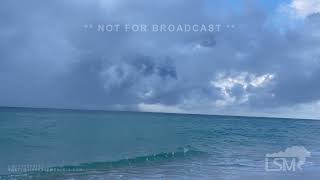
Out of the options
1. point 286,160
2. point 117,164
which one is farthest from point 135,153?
point 286,160

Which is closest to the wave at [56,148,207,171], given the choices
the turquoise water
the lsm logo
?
the turquoise water

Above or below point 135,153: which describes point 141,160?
below

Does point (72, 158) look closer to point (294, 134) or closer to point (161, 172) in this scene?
point (161, 172)

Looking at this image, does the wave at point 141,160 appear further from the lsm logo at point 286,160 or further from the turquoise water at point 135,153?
the lsm logo at point 286,160

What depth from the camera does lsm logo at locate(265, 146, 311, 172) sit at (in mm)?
5465

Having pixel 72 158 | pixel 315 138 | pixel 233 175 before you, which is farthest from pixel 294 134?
pixel 72 158

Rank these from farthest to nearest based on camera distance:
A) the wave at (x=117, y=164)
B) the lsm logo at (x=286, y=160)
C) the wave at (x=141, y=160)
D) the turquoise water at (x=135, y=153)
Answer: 1. the wave at (x=141, y=160)
2. the turquoise water at (x=135, y=153)
3. the wave at (x=117, y=164)
4. the lsm logo at (x=286, y=160)

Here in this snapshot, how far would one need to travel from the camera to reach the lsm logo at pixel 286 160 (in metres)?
5.46

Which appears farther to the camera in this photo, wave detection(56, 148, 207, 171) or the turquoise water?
wave detection(56, 148, 207, 171)

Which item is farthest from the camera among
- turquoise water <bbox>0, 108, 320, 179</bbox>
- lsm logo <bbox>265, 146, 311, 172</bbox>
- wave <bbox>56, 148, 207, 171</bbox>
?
wave <bbox>56, 148, 207, 171</bbox>

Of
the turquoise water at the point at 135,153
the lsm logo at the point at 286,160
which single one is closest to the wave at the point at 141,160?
the turquoise water at the point at 135,153

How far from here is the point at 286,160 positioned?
5594mm

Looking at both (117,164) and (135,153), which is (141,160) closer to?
(135,153)

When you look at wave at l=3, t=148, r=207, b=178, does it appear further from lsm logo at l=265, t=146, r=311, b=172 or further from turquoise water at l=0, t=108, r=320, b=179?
lsm logo at l=265, t=146, r=311, b=172
